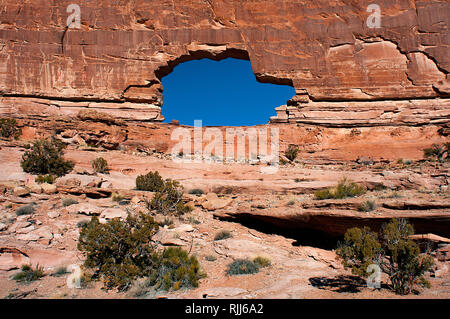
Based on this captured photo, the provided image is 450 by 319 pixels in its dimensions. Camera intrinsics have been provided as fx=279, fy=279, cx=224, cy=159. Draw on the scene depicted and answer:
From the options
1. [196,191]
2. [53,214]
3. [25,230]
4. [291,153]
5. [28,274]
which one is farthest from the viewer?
[291,153]

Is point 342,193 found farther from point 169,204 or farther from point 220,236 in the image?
point 169,204

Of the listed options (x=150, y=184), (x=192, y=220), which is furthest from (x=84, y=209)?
(x=150, y=184)

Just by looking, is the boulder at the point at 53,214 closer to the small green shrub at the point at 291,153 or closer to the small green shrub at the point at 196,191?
the small green shrub at the point at 196,191

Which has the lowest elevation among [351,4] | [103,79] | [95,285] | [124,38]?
[95,285]

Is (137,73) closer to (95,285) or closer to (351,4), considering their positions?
(351,4)

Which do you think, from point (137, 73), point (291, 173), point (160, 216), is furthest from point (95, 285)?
point (137, 73)

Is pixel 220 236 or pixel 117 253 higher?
pixel 117 253
